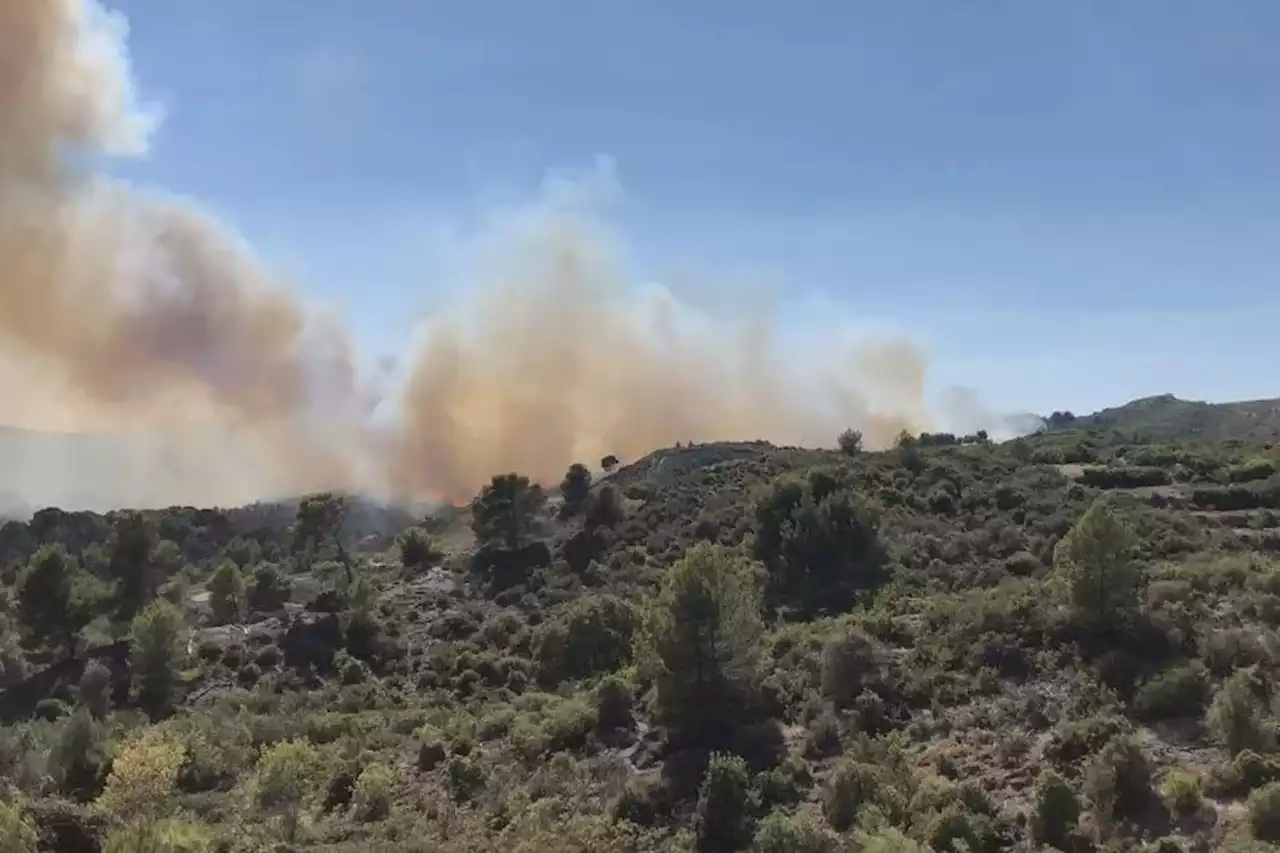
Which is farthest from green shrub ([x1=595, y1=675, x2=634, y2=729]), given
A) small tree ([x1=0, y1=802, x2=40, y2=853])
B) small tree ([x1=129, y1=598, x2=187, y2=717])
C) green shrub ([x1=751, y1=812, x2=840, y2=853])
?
small tree ([x1=129, y1=598, x2=187, y2=717])

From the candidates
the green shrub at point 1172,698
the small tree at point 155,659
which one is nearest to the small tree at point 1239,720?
the green shrub at point 1172,698

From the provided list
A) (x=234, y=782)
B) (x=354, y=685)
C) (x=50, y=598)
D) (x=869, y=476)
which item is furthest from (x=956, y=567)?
(x=50, y=598)

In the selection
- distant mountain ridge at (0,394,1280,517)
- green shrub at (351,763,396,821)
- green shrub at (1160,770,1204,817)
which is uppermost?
distant mountain ridge at (0,394,1280,517)

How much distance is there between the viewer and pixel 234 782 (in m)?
35.2

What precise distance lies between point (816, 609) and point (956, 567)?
336 inches

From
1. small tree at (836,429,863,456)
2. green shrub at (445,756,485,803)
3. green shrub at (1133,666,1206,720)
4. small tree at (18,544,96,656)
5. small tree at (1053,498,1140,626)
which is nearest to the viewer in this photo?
green shrub at (1133,666,1206,720)

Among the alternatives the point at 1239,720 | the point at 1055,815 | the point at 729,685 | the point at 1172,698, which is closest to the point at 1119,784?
the point at 1055,815

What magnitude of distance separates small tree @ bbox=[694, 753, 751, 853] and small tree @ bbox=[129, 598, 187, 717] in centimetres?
3562

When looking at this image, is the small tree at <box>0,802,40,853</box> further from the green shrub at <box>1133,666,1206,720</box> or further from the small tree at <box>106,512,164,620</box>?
the small tree at <box>106,512,164,620</box>

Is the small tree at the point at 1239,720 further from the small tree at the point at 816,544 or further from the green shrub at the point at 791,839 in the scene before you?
the small tree at the point at 816,544

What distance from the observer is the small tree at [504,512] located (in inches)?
3105

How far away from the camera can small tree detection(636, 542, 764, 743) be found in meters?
32.6

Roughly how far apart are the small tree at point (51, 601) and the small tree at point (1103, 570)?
5781 cm

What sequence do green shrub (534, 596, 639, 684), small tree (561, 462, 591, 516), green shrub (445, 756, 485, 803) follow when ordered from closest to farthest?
1. green shrub (445, 756, 485, 803)
2. green shrub (534, 596, 639, 684)
3. small tree (561, 462, 591, 516)
